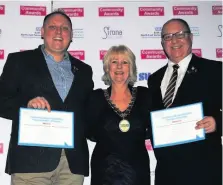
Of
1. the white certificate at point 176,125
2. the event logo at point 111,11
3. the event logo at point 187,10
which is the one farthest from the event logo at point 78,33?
the white certificate at point 176,125

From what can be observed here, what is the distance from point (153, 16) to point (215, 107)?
1.55 m

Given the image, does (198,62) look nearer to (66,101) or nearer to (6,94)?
(66,101)

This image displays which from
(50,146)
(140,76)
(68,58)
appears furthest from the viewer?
(140,76)

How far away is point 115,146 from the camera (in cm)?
203

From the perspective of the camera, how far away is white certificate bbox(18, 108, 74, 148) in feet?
6.32

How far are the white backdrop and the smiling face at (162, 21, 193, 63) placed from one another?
31.6 inches

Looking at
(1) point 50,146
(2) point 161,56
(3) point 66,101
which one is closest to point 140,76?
(2) point 161,56

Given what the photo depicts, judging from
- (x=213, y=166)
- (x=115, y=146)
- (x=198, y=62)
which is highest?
(x=198, y=62)

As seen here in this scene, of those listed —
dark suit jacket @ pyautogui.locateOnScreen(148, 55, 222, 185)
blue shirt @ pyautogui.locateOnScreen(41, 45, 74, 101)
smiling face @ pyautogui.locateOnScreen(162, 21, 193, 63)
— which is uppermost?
smiling face @ pyautogui.locateOnScreen(162, 21, 193, 63)

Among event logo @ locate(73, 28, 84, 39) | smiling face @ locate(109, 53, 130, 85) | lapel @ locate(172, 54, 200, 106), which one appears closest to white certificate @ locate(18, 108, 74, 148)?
smiling face @ locate(109, 53, 130, 85)

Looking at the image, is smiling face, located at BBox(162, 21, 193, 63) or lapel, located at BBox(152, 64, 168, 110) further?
smiling face, located at BBox(162, 21, 193, 63)

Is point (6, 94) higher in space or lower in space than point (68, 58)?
lower

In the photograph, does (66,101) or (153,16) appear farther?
(153,16)

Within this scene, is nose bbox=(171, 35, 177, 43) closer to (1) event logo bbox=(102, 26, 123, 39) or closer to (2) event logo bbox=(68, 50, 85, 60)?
(1) event logo bbox=(102, 26, 123, 39)
